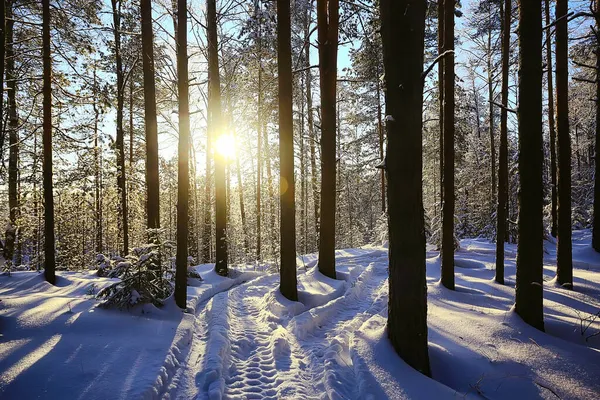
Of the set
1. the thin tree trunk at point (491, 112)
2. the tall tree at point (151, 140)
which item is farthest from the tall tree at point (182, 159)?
the thin tree trunk at point (491, 112)

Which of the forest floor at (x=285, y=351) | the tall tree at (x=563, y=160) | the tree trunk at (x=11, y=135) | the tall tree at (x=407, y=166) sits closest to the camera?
the forest floor at (x=285, y=351)

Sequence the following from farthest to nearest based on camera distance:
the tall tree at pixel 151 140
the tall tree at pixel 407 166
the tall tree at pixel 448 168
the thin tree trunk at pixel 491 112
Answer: the thin tree trunk at pixel 491 112
the tall tree at pixel 151 140
the tall tree at pixel 448 168
the tall tree at pixel 407 166

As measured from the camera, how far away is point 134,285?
18.8 ft

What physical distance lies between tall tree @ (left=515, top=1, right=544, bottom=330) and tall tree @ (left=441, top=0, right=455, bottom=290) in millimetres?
2933

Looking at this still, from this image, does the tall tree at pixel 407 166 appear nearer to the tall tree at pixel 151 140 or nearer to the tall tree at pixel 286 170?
the tall tree at pixel 286 170

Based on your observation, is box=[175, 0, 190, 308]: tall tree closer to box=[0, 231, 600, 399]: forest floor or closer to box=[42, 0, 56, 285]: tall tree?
box=[0, 231, 600, 399]: forest floor

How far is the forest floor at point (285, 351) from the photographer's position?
335 cm

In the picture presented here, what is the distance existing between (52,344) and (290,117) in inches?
231

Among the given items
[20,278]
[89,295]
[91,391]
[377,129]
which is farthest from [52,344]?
[377,129]

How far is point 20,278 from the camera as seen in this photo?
27.9 ft

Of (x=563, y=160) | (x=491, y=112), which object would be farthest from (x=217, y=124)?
(x=491, y=112)

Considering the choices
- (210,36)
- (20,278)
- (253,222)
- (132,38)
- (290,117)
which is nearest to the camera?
(290,117)

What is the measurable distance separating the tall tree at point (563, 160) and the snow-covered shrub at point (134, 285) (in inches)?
359

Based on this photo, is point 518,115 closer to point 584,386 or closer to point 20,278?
point 584,386
